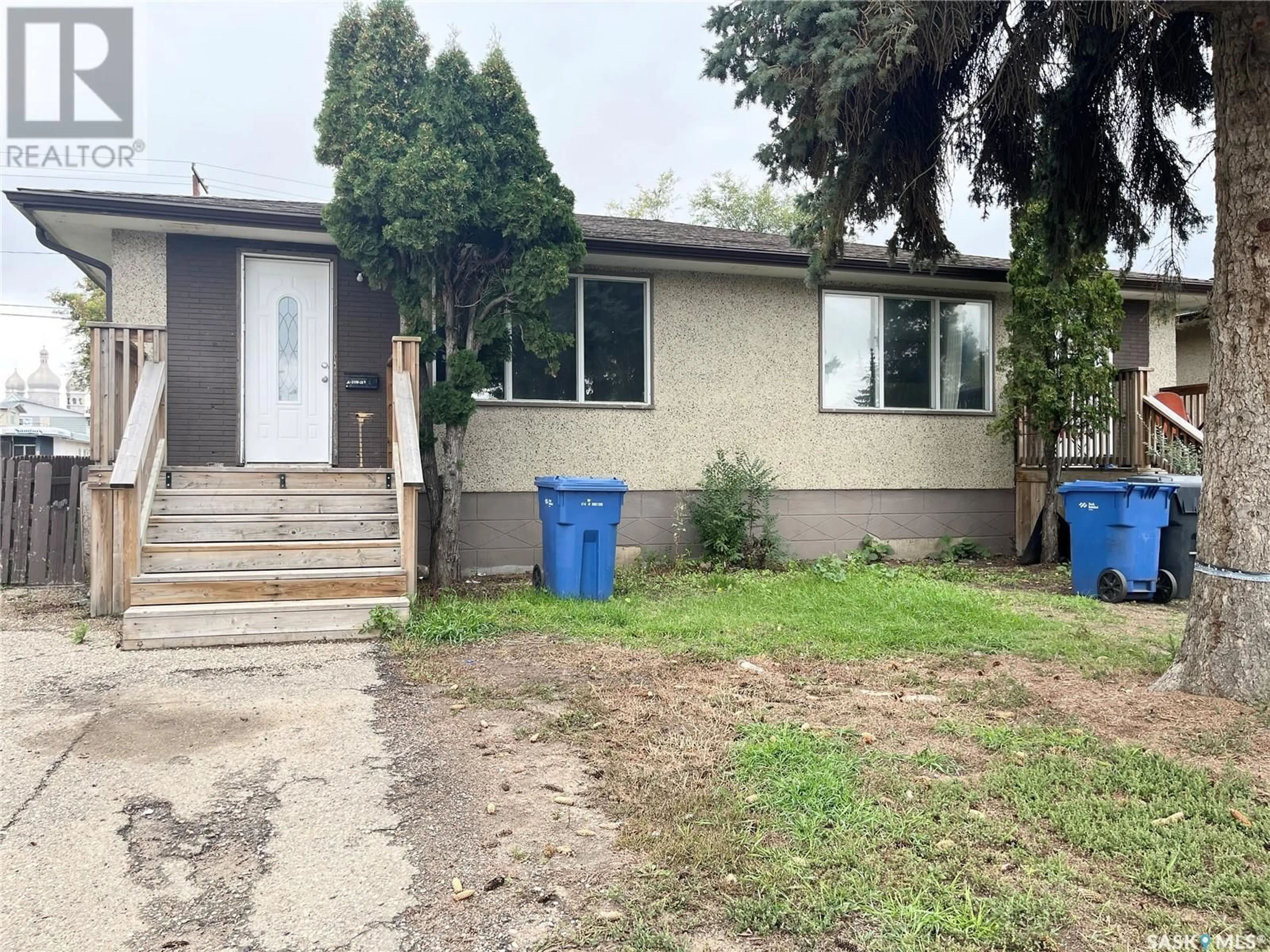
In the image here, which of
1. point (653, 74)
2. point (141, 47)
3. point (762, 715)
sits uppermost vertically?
point (653, 74)

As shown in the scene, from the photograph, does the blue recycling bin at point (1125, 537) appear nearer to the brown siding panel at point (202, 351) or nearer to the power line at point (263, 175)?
the brown siding panel at point (202, 351)

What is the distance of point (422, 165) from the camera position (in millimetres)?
6594

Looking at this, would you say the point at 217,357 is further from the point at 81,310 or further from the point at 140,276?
the point at 81,310

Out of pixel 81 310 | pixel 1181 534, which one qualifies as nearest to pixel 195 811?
pixel 1181 534

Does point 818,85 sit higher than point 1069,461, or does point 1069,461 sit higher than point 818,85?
point 818,85

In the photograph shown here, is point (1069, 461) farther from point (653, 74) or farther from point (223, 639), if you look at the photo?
point (653, 74)

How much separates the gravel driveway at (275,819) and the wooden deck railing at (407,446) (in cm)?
164

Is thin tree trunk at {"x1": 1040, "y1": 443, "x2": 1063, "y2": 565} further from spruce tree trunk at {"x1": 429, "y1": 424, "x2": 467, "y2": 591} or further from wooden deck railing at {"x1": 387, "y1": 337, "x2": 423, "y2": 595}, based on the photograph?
wooden deck railing at {"x1": 387, "y1": 337, "x2": 423, "y2": 595}

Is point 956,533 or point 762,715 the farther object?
point 956,533

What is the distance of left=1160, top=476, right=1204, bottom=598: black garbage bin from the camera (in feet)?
25.3

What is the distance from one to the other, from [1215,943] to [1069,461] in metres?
9.30

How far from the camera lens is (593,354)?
29.9ft

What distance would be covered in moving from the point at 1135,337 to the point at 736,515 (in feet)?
23.2

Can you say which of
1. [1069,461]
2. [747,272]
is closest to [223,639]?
[747,272]
